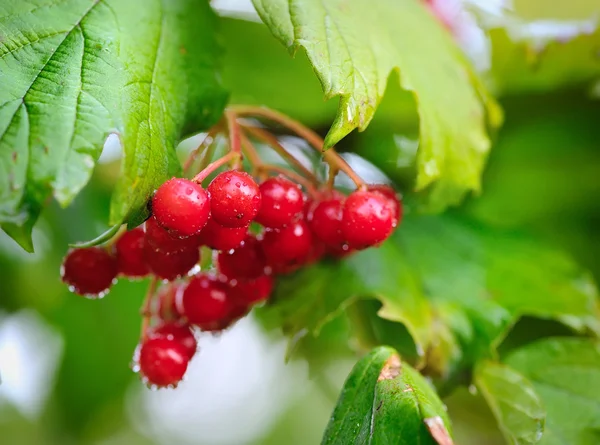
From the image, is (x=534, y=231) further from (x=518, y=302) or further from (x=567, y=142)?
(x=518, y=302)

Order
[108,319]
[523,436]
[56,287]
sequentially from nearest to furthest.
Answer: [523,436]
[56,287]
[108,319]

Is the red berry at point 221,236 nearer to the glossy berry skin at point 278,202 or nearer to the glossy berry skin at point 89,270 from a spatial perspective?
the glossy berry skin at point 278,202

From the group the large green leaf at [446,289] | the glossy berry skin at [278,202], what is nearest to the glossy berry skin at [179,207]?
the glossy berry skin at [278,202]

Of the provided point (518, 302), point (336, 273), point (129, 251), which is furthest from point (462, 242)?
point (129, 251)

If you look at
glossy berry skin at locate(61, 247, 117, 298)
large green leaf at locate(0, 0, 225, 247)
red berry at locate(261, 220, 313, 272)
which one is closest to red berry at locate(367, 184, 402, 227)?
red berry at locate(261, 220, 313, 272)

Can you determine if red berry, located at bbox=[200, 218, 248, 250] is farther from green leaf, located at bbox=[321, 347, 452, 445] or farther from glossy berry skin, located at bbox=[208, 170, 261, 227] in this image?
green leaf, located at bbox=[321, 347, 452, 445]

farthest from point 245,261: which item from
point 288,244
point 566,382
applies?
point 566,382
